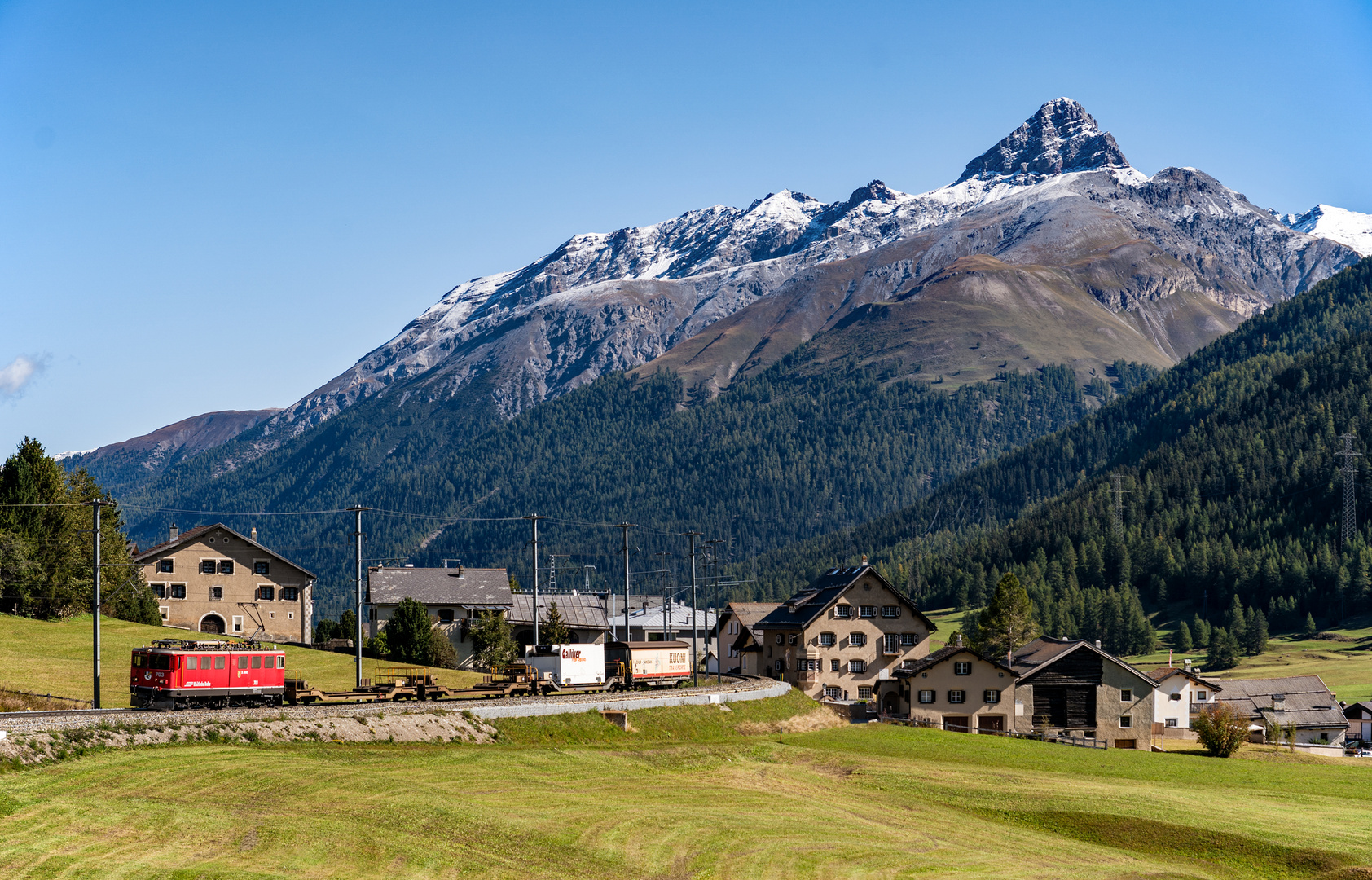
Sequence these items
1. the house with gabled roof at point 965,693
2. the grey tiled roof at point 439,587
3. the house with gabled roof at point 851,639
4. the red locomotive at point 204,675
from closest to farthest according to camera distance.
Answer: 1. the red locomotive at point 204,675
2. the house with gabled roof at point 965,693
3. the house with gabled roof at point 851,639
4. the grey tiled roof at point 439,587

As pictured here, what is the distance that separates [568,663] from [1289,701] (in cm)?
8183

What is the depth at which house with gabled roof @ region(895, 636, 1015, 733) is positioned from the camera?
106500 millimetres

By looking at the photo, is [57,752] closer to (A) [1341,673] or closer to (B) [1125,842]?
(B) [1125,842]

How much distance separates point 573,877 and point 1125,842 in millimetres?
24770

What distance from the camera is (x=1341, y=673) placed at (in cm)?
16725

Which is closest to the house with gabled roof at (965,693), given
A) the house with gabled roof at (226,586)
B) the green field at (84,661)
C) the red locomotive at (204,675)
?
the green field at (84,661)

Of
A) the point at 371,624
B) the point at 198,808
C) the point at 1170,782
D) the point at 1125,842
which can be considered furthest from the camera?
the point at 371,624

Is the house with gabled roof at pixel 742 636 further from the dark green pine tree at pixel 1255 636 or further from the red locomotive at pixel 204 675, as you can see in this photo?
the dark green pine tree at pixel 1255 636

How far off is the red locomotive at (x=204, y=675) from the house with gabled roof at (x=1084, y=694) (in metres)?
64.0

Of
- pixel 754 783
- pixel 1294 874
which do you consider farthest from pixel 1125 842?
pixel 754 783

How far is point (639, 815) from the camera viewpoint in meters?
47.7

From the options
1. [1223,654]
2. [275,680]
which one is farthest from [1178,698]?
[275,680]

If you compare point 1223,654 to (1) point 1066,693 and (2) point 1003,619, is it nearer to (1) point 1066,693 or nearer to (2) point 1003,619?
(2) point 1003,619

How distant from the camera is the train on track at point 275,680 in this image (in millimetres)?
64875
